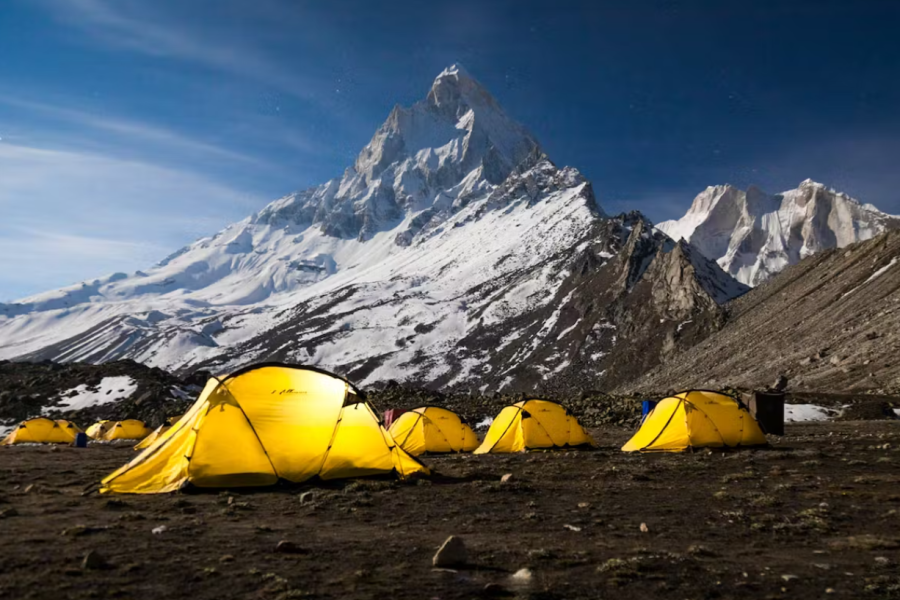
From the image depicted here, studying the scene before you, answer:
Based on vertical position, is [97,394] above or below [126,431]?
above

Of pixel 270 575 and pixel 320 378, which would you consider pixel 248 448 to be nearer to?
pixel 320 378

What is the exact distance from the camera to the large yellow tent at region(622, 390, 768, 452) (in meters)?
18.6

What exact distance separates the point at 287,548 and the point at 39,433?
34.2 meters

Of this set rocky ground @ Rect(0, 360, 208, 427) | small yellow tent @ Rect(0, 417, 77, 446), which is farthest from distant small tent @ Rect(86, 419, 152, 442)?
rocky ground @ Rect(0, 360, 208, 427)

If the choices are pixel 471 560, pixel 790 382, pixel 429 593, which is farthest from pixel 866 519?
pixel 790 382

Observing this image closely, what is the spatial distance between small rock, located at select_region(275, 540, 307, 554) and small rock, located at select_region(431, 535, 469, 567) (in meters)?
1.71

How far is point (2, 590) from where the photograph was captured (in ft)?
18.7

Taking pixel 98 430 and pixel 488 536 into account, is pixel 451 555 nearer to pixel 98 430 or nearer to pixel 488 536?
pixel 488 536

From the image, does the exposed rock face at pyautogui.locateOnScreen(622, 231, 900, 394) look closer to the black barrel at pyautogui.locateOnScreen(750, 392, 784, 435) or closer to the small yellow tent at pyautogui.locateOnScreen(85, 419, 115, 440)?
the black barrel at pyautogui.locateOnScreen(750, 392, 784, 435)

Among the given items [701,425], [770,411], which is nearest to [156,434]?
[701,425]

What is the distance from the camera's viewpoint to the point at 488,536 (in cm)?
864

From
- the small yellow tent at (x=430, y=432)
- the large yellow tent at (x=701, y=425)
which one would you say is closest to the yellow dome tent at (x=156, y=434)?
the small yellow tent at (x=430, y=432)

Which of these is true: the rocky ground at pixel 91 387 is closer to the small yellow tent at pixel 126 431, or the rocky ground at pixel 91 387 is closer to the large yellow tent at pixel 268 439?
the small yellow tent at pixel 126 431

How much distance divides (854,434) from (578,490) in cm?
1565
